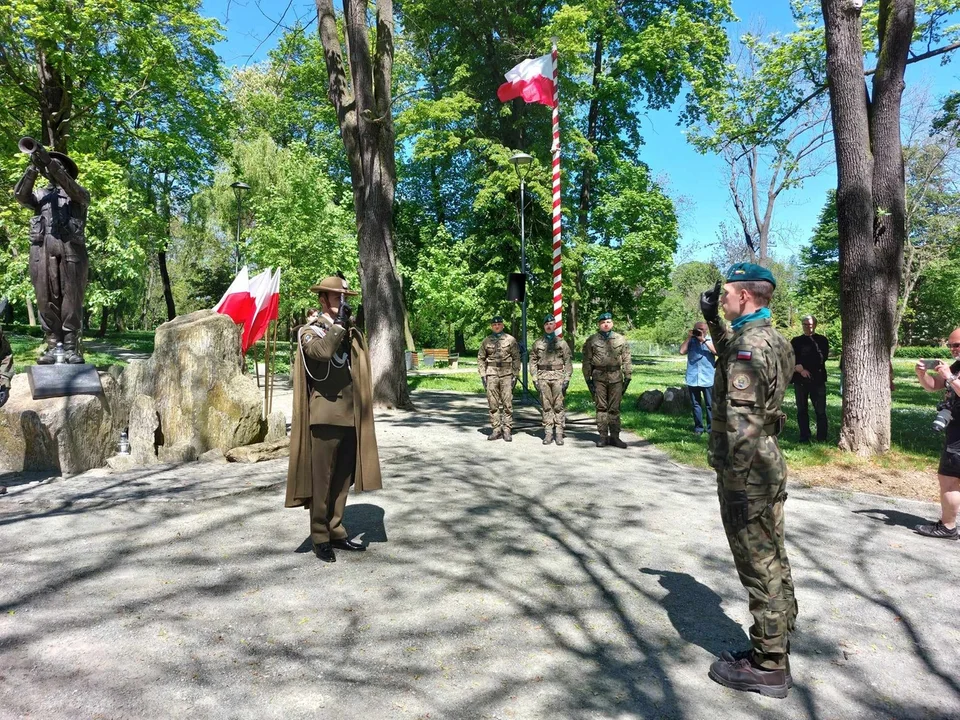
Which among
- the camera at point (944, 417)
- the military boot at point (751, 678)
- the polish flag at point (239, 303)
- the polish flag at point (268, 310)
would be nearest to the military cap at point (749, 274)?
the military boot at point (751, 678)

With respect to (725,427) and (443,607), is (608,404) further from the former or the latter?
(725,427)

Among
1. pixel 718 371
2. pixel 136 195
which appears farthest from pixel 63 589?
pixel 136 195

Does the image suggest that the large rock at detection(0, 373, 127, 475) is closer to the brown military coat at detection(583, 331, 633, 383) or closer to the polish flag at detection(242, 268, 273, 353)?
the polish flag at detection(242, 268, 273, 353)

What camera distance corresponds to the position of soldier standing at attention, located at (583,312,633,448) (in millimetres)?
10047

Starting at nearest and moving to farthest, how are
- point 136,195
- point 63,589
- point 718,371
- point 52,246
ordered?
point 718,371 < point 63,589 < point 52,246 < point 136,195

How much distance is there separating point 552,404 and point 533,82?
301 inches

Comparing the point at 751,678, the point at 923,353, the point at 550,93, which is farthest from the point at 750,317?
the point at 923,353

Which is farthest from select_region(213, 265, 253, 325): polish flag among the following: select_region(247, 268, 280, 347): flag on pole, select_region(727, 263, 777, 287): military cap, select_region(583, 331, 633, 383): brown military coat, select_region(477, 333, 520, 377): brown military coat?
select_region(727, 263, 777, 287): military cap

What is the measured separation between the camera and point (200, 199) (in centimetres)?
3566

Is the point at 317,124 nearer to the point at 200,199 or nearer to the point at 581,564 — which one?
the point at 200,199

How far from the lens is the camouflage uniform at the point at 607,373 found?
10047mm

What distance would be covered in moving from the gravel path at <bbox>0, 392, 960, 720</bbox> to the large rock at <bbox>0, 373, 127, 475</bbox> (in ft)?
1.28

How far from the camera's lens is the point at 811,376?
977 cm

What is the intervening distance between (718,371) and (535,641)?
1.83 meters
